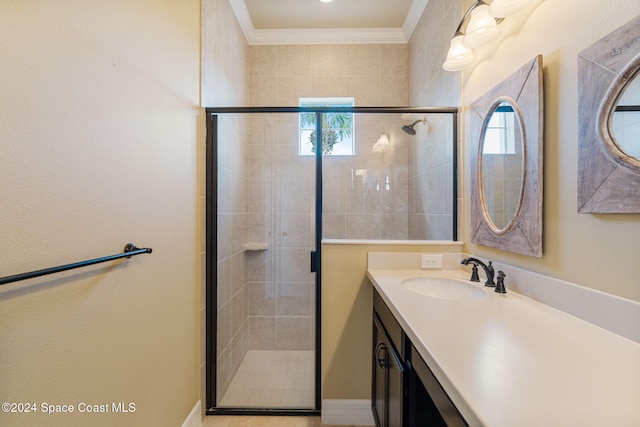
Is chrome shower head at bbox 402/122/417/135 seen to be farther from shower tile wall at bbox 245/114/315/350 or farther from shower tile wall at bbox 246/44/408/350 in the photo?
shower tile wall at bbox 245/114/315/350

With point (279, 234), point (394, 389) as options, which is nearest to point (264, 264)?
point (279, 234)

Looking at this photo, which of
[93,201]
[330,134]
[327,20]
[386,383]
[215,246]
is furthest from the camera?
[327,20]

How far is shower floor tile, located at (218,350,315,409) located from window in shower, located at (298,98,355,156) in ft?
4.63

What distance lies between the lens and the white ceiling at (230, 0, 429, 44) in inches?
89.0

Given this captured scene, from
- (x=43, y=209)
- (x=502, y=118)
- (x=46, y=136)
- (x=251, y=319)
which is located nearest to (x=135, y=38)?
(x=46, y=136)

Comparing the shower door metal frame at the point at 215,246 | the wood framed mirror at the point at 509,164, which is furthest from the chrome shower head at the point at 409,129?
the wood framed mirror at the point at 509,164

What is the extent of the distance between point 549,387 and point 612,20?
3.32 ft

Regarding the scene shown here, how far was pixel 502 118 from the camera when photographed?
4.20ft

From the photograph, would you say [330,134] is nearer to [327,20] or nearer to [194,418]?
[327,20]

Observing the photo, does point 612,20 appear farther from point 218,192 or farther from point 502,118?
point 218,192

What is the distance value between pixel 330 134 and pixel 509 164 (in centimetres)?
115

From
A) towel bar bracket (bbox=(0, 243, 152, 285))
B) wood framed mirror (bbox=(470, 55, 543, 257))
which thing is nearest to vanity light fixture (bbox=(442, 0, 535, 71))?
wood framed mirror (bbox=(470, 55, 543, 257))

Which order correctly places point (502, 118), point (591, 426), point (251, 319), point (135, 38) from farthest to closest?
point (251, 319)
point (502, 118)
point (135, 38)
point (591, 426)

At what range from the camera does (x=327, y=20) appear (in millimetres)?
2479
